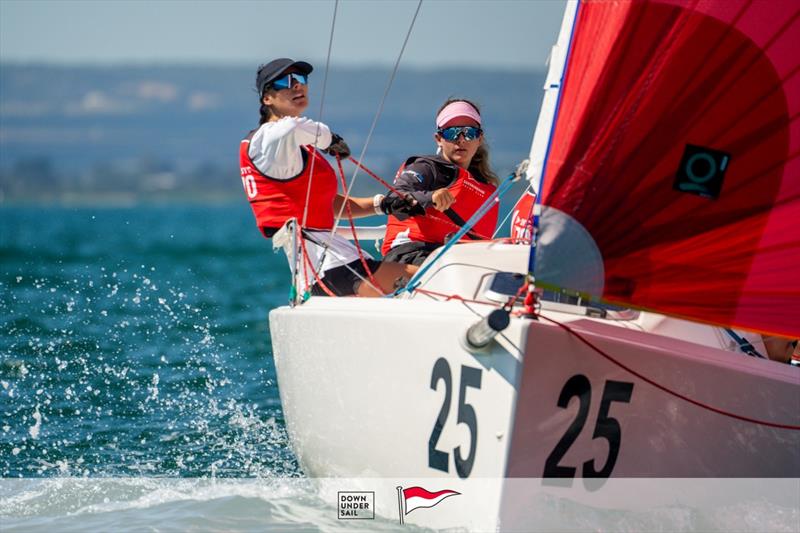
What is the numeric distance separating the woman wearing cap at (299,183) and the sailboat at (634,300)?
0.87 m

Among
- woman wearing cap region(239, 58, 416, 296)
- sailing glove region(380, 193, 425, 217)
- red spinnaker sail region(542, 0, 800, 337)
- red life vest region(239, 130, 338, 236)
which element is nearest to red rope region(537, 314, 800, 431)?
red spinnaker sail region(542, 0, 800, 337)

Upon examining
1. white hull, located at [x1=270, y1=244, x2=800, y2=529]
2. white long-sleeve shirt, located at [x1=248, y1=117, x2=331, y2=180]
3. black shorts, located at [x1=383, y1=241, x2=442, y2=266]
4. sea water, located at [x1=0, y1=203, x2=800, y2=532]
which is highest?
white long-sleeve shirt, located at [x1=248, y1=117, x2=331, y2=180]

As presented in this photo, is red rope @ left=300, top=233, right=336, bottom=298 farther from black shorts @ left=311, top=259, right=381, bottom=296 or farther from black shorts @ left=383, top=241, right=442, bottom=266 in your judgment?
black shorts @ left=383, top=241, right=442, bottom=266

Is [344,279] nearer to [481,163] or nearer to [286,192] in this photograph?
[286,192]

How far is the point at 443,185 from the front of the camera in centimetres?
539

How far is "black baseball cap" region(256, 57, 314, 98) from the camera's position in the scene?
4766 millimetres

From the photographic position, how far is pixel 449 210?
17.4ft

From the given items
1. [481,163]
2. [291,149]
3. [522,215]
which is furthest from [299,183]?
[522,215]

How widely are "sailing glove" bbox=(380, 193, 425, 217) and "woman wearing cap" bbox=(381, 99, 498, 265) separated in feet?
0.75

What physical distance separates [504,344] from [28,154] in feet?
657

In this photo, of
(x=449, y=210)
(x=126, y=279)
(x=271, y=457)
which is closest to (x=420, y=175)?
(x=449, y=210)

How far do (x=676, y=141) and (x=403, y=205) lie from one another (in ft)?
5.22

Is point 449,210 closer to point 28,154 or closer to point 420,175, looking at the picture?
point 420,175

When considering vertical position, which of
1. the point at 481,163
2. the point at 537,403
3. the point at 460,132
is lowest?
the point at 537,403
